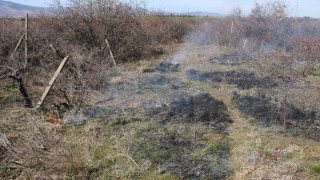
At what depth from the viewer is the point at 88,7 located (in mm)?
11562

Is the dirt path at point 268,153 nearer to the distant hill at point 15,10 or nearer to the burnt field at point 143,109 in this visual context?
the burnt field at point 143,109

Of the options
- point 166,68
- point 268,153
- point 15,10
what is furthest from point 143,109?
point 15,10

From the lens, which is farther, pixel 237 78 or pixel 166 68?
pixel 166 68

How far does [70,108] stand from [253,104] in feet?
17.4

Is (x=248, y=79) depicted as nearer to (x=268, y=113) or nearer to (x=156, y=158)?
(x=268, y=113)

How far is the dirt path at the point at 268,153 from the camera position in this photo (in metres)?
3.79

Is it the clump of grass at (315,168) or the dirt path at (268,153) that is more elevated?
the clump of grass at (315,168)

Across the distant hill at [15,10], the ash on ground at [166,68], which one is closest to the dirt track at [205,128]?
the ash on ground at [166,68]

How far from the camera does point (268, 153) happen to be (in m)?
4.42

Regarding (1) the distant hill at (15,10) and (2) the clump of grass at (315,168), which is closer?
(2) the clump of grass at (315,168)

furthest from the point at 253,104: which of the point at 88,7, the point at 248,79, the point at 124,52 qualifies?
the point at 88,7

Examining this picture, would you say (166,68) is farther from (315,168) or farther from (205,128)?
(315,168)

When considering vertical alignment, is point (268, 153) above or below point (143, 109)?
below

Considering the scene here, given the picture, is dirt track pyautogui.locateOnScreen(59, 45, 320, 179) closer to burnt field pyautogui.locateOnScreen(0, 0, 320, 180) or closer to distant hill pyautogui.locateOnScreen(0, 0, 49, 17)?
burnt field pyautogui.locateOnScreen(0, 0, 320, 180)
